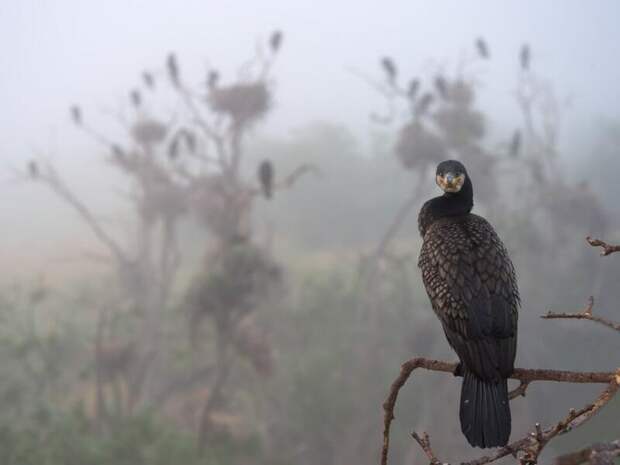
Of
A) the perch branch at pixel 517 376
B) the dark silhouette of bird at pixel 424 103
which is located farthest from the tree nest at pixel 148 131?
the perch branch at pixel 517 376

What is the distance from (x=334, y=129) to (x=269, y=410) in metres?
17.3

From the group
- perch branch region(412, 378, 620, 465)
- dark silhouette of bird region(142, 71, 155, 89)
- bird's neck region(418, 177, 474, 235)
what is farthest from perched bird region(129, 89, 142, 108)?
perch branch region(412, 378, 620, 465)

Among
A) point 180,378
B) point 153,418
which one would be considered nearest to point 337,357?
point 180,378

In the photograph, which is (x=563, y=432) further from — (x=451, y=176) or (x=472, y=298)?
(x=451, y=176)

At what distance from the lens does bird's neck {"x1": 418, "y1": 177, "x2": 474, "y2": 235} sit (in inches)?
94.8

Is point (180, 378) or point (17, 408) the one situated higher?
point (180, 378)

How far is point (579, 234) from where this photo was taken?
15.1m

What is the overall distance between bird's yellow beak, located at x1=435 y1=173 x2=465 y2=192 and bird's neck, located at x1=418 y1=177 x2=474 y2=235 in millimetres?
175

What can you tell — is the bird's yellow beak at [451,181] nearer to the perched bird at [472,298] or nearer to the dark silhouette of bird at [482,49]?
the perched bird at [472,298]

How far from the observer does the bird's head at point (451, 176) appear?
2.16 meters

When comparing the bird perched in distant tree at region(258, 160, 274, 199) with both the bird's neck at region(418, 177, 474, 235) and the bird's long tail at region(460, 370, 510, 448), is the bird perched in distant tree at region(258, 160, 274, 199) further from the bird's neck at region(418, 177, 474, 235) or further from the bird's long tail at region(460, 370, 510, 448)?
the bird's long tail at region(460, 370, 510, 448)

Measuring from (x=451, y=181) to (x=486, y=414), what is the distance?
847 mm

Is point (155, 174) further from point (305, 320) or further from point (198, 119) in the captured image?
point (305, 320)

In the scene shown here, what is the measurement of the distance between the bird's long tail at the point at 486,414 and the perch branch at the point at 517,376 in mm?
88
